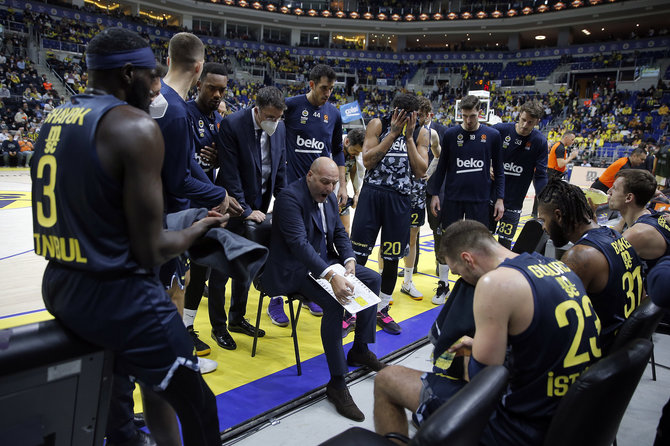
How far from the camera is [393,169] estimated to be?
4145mm

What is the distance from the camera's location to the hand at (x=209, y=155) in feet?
11.4

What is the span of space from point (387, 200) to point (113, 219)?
9.56 ft

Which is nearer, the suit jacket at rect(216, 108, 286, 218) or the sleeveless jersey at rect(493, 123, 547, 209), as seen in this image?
the suit jacket at rect(216, 108, 286, 218)

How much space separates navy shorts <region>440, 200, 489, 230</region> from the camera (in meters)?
4.68

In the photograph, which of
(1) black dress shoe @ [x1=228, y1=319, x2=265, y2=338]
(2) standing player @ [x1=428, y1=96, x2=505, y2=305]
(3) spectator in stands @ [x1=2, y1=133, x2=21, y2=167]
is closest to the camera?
(1) black dress shoe @ [x1=228, y1=319, x2=265, y2=338]

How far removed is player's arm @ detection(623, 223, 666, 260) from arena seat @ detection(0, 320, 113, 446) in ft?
10.0

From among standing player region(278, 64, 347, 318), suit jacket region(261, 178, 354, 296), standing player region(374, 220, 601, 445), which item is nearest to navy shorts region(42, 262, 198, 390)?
standing player region(374, 220, 601, 445)

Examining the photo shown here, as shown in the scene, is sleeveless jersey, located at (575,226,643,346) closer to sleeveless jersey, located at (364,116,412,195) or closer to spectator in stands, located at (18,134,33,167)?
sleeveless jersey, located at (364,116,412,195)

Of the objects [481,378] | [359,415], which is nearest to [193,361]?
[481,378]

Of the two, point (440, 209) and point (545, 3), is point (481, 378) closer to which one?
point (440, 209)

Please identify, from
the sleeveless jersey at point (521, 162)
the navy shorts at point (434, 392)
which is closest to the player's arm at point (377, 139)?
the sleeveless jersey at point (521, 162)

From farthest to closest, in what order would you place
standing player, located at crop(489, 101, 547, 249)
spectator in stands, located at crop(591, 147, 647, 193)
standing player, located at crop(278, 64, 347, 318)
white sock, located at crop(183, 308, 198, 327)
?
spectator in stands, located at crop(591, 147, 647, 193)
standing player, located at crop(489, 101, 547, 249)
standing player, located at crop(278, 64, 347, 318)
white sock, located at crop(183, 308, 198, 327)

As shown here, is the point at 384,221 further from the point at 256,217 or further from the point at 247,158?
the point at 247,158

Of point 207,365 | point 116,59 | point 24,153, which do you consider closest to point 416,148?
point 207,365
